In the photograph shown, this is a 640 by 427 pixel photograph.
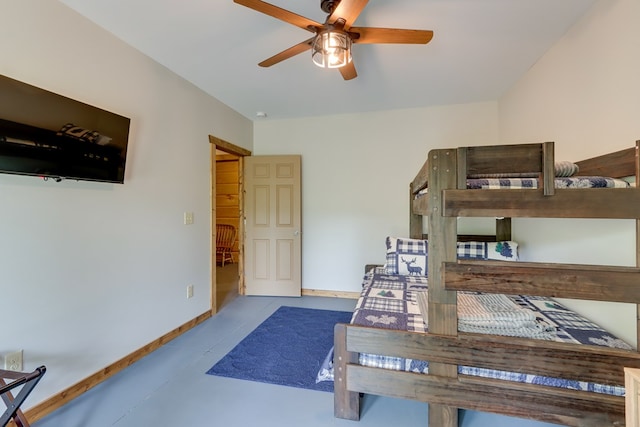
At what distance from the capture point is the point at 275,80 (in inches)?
113

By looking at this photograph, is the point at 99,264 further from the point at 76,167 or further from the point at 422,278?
the point at 422,278

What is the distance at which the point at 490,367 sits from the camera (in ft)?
4.70

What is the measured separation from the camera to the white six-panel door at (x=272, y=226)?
13.2 feet

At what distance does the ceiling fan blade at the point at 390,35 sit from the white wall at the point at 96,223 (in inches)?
71.1

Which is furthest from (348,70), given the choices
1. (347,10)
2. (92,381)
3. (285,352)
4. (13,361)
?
(92,381)

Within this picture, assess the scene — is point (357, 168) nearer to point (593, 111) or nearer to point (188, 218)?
point (188, 218)

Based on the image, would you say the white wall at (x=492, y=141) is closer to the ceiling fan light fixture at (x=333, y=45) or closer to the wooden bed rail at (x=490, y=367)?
the wooden bed rail at (x=490, y=367)

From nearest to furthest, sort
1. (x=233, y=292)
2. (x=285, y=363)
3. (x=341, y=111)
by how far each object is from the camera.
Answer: (x=285, y=363) < (x=341, y=111) < (x=233, y=292)

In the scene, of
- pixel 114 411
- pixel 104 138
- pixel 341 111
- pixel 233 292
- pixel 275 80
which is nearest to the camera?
pixel 114 411

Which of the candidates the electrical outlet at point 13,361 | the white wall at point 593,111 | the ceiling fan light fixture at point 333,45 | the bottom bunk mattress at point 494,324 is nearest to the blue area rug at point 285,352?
the bottom bunk mattress at point 494,324

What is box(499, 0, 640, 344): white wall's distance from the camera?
159 centimetres

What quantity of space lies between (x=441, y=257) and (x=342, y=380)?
35.5 inches

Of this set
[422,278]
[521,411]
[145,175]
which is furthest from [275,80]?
[521,411]

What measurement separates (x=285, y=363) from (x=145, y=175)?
1945 millimetres
